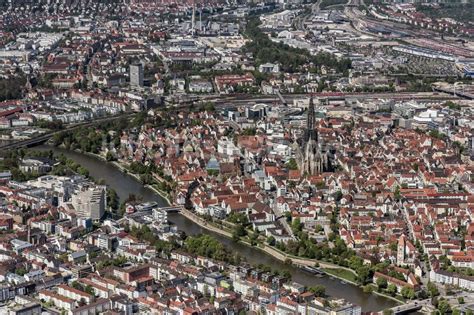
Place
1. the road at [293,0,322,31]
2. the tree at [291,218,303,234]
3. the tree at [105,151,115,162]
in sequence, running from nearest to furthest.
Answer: the tree at [291,218,303,234], the tree at [105,151,115,162], the road at [293,0,322,31]

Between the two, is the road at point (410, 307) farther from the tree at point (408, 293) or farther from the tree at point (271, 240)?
the tree at point (271, 240)

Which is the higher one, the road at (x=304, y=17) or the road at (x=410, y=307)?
the road at (x=410, y=307)

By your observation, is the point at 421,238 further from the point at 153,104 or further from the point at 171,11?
the point at 171,11

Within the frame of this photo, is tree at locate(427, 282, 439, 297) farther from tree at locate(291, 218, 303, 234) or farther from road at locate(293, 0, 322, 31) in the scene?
road at locate(293, 0, 322, 31)

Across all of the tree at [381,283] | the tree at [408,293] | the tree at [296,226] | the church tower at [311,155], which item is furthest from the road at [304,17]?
the tree at [408,293]

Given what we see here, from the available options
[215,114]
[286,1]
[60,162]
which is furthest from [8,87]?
[286,1]

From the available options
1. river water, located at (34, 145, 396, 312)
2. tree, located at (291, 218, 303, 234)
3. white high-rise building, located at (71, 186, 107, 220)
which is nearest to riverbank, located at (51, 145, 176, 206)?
river water, located at (34, 145, 396, 312)

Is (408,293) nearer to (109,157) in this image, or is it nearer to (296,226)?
(296,226)

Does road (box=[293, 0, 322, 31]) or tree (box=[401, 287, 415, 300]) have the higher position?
tree (box=[401, 287, 415, 300])
